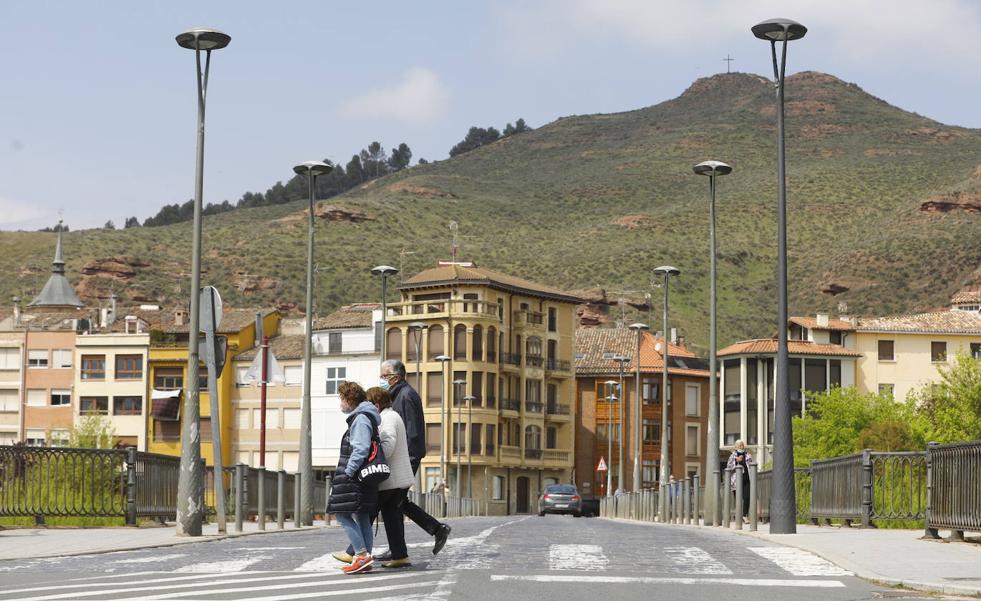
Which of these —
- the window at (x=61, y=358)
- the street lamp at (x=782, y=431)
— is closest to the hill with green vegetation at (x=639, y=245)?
the window at (x=61, y=358)

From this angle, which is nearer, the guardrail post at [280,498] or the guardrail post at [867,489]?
the guardrail post at [867,489]

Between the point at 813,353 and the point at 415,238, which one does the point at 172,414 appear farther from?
the point at 415,238

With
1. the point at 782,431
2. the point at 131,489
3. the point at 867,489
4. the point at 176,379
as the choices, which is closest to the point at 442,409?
the point at 176,379

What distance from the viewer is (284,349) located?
104 metres

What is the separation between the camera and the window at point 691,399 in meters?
110

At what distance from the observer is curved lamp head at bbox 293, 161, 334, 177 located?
124 ft

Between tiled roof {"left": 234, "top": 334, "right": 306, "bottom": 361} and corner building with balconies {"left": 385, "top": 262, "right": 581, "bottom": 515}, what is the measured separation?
6.43 metres

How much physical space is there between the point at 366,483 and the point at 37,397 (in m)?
93.9

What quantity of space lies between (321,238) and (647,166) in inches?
2240

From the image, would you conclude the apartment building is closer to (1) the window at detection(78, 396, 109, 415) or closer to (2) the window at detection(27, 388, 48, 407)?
(1) the window at detection(78, 396, 109, 415)

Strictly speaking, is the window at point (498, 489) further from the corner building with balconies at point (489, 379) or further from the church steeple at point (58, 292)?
the church steeple at point (58, 292)

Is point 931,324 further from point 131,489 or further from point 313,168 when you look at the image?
point 131,489

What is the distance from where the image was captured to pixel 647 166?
192500mm

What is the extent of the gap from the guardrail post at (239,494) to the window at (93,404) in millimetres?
76091
